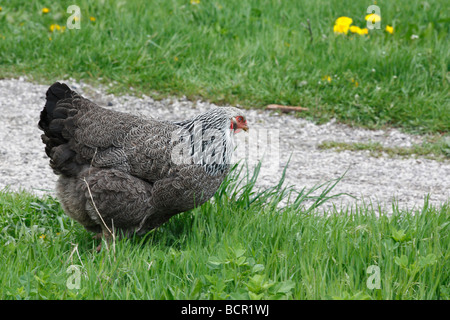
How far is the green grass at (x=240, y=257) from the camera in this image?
10.4 feet

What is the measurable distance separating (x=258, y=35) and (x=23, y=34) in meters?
3.12

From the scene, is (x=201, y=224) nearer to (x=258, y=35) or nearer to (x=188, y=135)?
(x=188, y=135)

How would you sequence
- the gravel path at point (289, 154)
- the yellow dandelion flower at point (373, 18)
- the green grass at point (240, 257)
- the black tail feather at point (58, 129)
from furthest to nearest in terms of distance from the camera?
the yellow dandelion flower at point (373, 18) → the gravel path at point (289, 154) → the black tail feather at point (58, 129) → the green grass at point (240, 257)

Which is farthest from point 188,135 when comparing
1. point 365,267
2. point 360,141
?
point 360,141

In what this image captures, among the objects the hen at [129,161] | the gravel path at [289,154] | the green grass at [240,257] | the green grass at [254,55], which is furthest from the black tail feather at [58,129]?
the green grass at [254,55]

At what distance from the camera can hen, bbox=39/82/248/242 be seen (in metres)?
3.92

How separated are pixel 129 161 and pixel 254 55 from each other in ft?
13.0

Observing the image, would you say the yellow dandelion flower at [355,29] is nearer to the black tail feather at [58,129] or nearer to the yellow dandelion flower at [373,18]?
the yellow dandelion flower at [373,18]

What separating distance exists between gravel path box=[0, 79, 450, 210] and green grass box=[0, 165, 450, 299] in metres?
0.67

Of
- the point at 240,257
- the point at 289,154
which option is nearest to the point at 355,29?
the point at 289,154

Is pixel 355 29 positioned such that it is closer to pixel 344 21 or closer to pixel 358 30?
pixel 358 30

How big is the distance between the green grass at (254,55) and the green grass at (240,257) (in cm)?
295

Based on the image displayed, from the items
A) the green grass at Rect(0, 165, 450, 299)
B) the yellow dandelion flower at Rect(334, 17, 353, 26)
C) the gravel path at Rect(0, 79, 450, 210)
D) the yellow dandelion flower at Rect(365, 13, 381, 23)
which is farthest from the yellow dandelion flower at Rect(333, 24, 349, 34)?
the green grass at Rect(0, 165, 450, 299)

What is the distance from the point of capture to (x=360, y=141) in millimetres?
6605
